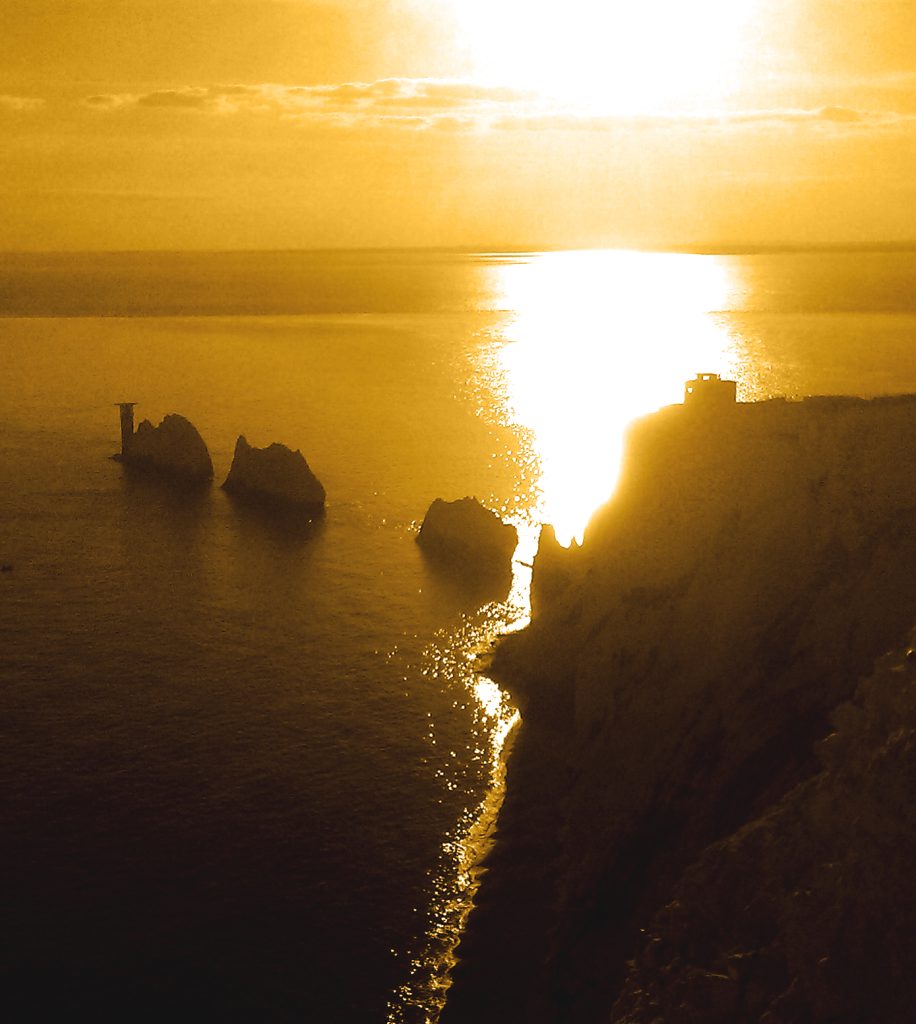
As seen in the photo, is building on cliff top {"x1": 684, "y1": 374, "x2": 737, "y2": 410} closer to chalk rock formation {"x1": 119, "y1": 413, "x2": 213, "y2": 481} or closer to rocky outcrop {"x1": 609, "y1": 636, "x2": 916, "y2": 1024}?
rocky outcrop {"x1": 609, "y1": 636, "x2": 916, "y2": 1024}

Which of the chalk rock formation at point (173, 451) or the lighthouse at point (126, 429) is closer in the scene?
the chalk rock formation at point (173, 451)

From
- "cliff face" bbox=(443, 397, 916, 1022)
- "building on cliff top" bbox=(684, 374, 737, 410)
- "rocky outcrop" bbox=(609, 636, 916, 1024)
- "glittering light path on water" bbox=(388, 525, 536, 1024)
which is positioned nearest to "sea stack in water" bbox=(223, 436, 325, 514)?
"glittering light path on water" bbox=(388, 525, 536, 1024)

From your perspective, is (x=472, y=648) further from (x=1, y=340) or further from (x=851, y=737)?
(x=1, y=340)

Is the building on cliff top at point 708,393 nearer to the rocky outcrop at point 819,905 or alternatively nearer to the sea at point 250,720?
the sea at point 250,720

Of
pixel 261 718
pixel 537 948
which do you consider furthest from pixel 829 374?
Result: pixel 537 948

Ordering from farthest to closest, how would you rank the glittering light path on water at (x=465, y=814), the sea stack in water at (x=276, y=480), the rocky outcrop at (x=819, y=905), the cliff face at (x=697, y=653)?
the sea stack in water at (x=276, y=480)
the glittering light path on water at (x=465, y=814)
the cliff face at (x=697, y=653)
the rocky outcrop at (x=819, y=905)

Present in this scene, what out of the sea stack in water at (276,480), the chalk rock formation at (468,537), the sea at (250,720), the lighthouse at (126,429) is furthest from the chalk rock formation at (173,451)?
the chalk rock formation at (468,537)

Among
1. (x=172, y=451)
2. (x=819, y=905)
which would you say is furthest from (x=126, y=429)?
(x=819, y=905)
